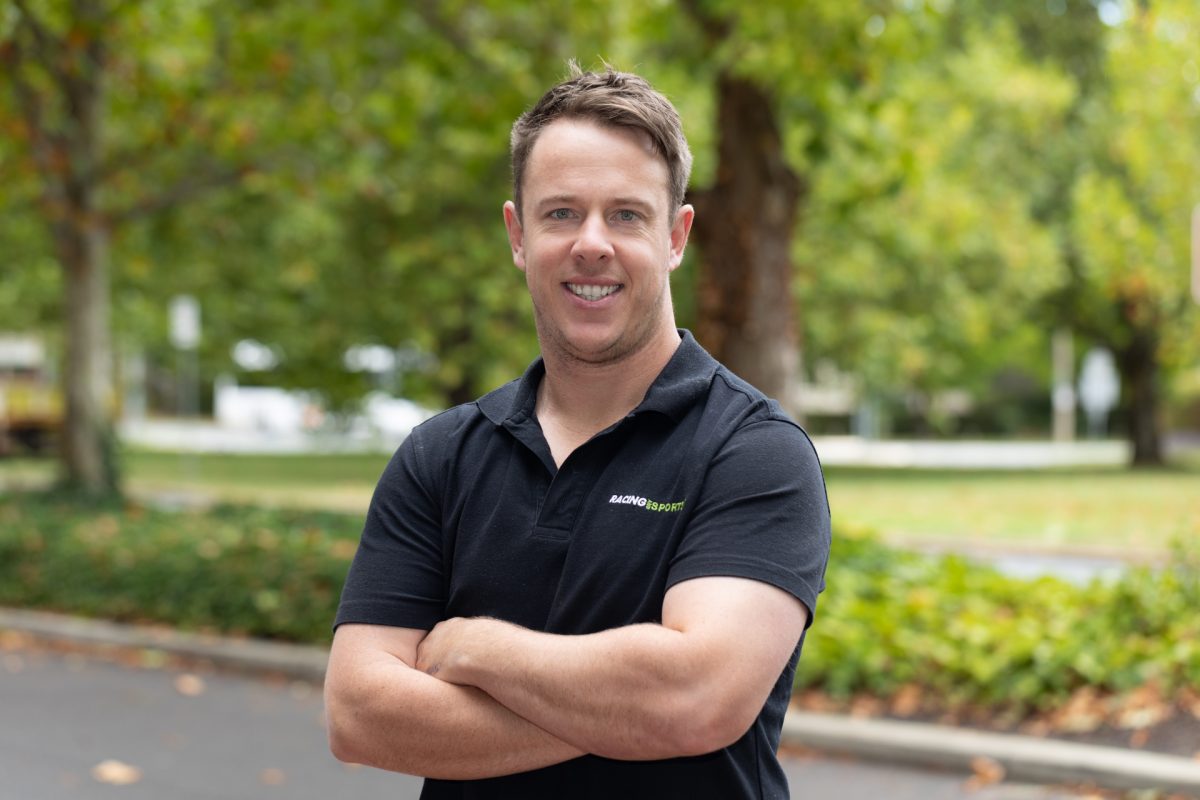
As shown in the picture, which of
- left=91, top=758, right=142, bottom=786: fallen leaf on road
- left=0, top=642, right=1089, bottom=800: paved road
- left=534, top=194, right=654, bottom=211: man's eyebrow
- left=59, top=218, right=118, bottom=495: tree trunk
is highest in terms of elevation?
left=534, top=194, right=654, bottom=211: man's eyebrow

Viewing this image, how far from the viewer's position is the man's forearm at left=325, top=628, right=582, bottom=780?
7.25ft

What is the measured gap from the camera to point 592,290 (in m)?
2.30

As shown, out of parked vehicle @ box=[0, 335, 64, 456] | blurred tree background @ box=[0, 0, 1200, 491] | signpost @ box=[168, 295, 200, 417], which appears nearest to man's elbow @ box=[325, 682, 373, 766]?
blurred tree background @ box=[0, 0, 1200, 491]

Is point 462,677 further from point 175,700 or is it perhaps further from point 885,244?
point 885,244

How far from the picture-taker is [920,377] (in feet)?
132

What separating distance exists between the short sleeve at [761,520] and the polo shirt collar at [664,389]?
108 mm

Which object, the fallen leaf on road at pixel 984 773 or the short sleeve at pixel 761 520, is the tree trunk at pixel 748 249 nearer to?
the fallen leaf on road at pixel 984 773

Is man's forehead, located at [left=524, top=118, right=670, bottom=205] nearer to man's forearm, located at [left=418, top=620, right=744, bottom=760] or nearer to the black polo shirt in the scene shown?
the black polo shirt

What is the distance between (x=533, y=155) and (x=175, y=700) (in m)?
7.43

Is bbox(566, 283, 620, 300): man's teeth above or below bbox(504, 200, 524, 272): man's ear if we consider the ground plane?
below

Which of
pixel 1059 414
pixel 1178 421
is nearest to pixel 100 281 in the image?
pixel 1059 414

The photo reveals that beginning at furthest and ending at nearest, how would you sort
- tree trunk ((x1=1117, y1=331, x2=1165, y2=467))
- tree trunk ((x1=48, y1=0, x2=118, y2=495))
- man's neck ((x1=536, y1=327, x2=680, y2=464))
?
tree trunk ((x1=1117, y1=331, x2=1165, y2=467))
tree trunk ((x1=48, y1=0, x2=118, y2=495))
man's neck ((x1=536, y1=327, x2=680, y2=464))

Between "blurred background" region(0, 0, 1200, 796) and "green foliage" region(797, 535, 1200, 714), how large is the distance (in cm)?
2

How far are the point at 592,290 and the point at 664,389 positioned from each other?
20cm
